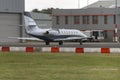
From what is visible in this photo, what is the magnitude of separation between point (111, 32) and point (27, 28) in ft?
113

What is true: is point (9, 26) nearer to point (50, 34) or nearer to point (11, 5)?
point (11, 5)

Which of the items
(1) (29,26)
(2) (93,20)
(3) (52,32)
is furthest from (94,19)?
(3) (52,32)

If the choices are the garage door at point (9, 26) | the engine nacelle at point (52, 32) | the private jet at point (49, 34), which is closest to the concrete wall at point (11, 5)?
the garage door at point (9, 26)

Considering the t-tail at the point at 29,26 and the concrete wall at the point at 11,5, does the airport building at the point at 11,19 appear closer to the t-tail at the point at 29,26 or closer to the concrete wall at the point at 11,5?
the concrete wall at the point at 11,5

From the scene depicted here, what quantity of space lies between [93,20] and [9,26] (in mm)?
27701

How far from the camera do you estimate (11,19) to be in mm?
78250

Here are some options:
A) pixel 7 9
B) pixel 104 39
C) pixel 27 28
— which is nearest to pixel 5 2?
pixel 7 9

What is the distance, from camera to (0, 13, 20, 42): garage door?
Answer: 76812mm

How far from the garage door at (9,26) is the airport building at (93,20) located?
66.2 feet

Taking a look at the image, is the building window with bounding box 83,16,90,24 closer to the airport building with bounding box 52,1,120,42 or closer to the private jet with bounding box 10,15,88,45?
the airport building with bounding box 52,1,120,42

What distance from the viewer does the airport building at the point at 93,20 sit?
320ft

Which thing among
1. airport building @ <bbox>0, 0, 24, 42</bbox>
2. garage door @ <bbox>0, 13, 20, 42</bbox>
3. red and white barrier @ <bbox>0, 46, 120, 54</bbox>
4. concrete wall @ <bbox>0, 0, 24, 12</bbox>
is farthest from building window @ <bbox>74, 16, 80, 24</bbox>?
red and white barrier @ <bbox>0, 46, 120, 54</bbox>

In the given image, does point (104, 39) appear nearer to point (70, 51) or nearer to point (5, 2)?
point (5, 2)

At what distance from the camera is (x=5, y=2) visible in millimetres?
76750
